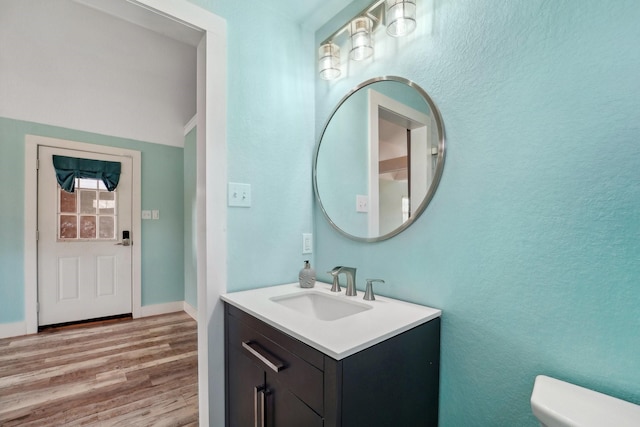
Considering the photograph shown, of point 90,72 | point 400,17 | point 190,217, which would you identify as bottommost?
point 190,217

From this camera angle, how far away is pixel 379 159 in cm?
133

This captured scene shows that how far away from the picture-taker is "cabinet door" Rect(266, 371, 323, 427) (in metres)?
0.80

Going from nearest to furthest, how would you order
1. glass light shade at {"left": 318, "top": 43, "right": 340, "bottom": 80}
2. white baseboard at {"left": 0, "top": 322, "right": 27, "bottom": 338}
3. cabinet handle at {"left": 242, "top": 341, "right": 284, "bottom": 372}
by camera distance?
cabinet handle at {"left": 242, "top": 341, "right": 284, "bottom": 372} → glass light shade at {"left": 318, "top": 43, "right": 340, "bottom": 80} → white baseboard at {"left": 0, "top": 322, "right": 27, "bottom": 338}

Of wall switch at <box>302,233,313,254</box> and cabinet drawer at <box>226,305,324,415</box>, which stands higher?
wall switch at <box>302,233,313,254</box>

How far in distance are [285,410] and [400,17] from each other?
1479 mm

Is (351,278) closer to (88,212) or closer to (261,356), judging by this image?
(261,356)

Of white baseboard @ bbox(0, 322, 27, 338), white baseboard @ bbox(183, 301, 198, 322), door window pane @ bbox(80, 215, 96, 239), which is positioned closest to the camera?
white baseboard @ bbox(0, 322, 27, 338)

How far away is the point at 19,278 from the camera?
2691mm

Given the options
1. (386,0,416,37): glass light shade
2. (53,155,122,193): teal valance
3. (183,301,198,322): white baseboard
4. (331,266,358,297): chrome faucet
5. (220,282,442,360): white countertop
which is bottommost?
(183,301,198,322): white baseboard

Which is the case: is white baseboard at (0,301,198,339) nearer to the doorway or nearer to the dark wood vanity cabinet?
the doorway

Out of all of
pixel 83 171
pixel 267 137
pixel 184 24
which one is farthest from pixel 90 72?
pixel 267 137

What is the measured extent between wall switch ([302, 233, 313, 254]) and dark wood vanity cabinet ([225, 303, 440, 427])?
1.72 feet

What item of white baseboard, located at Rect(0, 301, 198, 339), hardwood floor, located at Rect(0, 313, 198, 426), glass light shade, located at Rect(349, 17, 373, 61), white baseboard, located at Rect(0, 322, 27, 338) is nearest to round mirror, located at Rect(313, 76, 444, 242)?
glass light shade, located at Rect(349, 17, 373, 61)

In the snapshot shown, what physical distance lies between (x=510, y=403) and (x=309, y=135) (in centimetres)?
144
